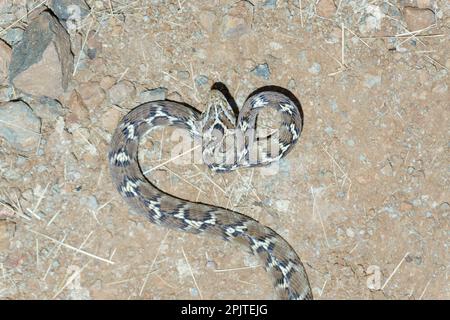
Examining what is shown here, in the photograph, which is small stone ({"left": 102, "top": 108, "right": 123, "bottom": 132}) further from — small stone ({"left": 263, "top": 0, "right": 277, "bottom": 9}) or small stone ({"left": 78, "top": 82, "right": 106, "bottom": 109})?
small stone ({"left": 263, "top": 0, "right": 277, "bottom": 9})

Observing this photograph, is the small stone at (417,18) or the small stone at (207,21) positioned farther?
the small stone at (417,18)

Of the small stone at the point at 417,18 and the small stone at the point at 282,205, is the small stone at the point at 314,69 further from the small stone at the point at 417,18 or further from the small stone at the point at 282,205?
the small stone at the point at 282,205

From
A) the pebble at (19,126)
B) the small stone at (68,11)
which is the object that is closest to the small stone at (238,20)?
the small stone at (68,11)

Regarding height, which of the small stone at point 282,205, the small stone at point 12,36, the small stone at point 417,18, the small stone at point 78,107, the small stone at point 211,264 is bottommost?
the small stone at point 211,264

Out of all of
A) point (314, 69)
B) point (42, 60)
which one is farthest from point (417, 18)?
point (42, 60)

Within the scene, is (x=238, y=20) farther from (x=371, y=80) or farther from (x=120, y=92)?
(x=371, y=80)
